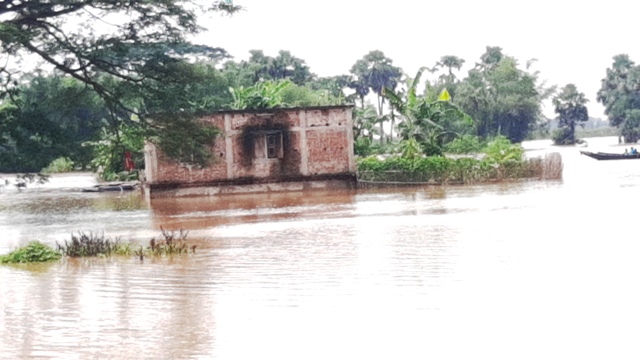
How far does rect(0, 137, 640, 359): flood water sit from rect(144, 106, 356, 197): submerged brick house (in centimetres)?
1318

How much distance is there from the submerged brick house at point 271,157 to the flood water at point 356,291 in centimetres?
1318

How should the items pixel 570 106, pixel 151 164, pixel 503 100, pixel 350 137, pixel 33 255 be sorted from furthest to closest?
pixel 570 106, pixel 503 100, pixel 350 137, pixel 151 164, pixel 33 255

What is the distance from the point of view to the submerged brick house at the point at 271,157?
3866 centimetres

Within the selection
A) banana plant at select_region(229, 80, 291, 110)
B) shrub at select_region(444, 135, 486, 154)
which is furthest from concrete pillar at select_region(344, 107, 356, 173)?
shrub at select_region(444, 135, 486, 154)

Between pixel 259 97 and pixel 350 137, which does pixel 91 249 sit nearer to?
pixel 350 137

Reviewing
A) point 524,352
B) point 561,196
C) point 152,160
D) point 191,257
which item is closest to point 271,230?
point 191,257

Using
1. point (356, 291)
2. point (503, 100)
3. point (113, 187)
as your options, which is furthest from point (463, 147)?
point (356, 291)

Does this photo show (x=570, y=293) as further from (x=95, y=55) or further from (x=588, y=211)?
(x=588, y=211)

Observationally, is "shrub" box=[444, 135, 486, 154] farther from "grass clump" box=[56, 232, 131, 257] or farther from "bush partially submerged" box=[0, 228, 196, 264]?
"grass clump" box=[56, 232, 131, 257]

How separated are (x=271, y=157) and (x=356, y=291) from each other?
2673 centimetres

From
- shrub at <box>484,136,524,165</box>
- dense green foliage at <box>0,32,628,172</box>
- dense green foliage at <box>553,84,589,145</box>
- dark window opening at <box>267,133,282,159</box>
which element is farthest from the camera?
dense green foliage at <box>553,84,589,145</box>

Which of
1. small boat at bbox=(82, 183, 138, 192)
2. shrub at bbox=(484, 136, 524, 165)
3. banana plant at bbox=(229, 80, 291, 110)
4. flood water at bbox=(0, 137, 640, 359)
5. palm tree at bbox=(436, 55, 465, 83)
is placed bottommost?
flood water at bbox=(0, 137, 640, 359)

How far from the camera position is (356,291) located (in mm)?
12453

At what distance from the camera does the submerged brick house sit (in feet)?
127
